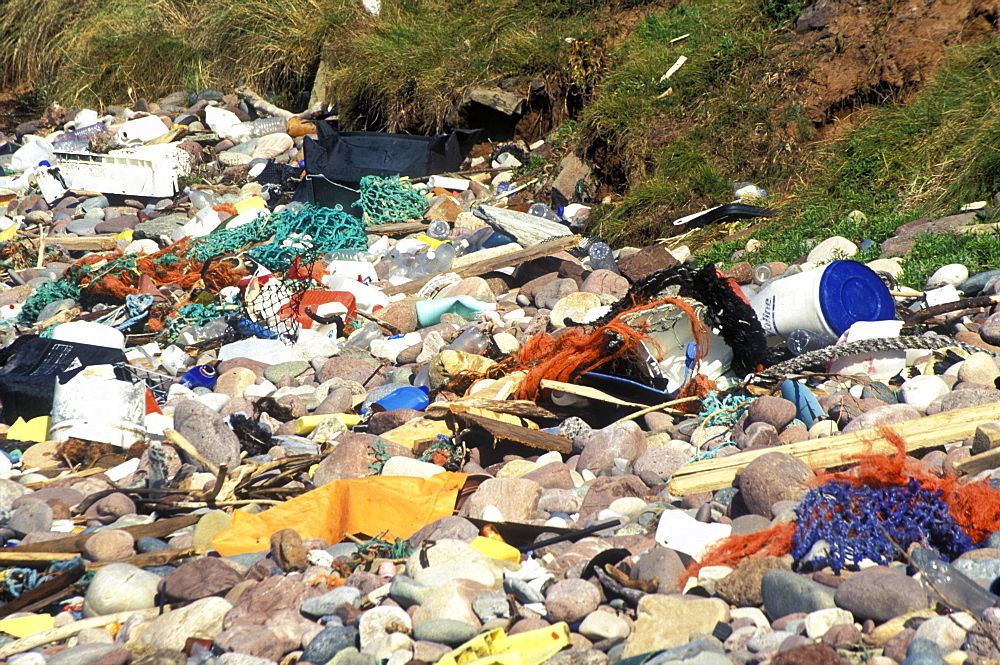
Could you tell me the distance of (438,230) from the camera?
308 inches

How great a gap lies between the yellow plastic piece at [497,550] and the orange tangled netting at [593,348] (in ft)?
4.52

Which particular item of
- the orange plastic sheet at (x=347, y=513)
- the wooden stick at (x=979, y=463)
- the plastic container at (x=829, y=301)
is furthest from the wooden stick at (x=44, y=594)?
the plastic container at (x=829, y=301)

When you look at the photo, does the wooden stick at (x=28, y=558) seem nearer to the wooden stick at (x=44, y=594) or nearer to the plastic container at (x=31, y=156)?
the wooden stick at (x=44, y=594)

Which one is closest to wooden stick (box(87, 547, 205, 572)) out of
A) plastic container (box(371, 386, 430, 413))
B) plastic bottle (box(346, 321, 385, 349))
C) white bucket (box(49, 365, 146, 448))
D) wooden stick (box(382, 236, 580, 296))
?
white bucket (box(49, 365, 146, 448))

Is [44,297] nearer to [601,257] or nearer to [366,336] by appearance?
[366,336]

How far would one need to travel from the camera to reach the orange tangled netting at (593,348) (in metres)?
3.93

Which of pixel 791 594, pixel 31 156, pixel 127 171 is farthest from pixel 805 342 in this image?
pixel 31 156

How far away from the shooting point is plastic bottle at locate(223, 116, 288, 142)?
1179 centimetres

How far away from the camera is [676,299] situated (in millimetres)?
3924

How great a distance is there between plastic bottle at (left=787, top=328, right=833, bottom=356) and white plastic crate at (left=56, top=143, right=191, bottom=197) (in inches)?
A: 322

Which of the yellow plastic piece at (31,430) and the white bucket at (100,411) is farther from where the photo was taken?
the yellow plastic piece at (31,430)

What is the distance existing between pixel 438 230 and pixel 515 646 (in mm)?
5961

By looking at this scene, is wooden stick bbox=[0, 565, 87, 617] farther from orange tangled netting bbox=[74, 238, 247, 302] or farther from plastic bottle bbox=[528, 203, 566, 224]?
plastic bottle bbox=[528, 203, 566, 224]

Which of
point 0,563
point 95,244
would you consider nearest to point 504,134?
point 95,244
